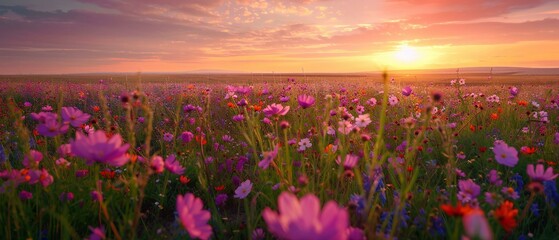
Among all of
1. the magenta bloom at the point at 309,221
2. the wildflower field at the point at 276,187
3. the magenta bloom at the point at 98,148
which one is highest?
the magenta bloom at the point at 98,148

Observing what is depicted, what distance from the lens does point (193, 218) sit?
1.04 metres

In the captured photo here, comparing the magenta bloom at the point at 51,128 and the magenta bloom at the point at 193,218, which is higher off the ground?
the magenta bloom at the point at 51,128

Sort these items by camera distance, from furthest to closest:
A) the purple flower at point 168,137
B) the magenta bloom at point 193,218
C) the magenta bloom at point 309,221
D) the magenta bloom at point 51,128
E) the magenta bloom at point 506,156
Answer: the purple flower at point 168,137, the magenta bloom at point 506,156, the magenta bloom at point 51,128, the magenta bloom at point 193,218, the magenta bloom at point 309,221

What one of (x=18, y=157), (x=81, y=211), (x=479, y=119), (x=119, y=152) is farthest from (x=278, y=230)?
(x=479, y=119)

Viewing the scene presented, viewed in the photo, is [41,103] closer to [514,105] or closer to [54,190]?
[54,190]

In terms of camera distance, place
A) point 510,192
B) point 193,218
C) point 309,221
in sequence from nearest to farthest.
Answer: point 309,221 < point 193,218 < point 510,192

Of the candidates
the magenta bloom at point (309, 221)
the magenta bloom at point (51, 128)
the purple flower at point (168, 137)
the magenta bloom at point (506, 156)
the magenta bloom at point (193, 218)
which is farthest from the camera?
the purple flower at point (168, 137)

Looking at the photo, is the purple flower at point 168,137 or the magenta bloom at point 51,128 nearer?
the magenta bloom at point 51,128

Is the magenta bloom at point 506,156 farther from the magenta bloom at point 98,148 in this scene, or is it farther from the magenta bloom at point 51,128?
the magenta bloom at point 51,128

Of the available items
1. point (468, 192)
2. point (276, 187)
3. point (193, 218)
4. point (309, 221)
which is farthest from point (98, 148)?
point (468, 192)

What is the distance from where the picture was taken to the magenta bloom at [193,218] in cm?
98

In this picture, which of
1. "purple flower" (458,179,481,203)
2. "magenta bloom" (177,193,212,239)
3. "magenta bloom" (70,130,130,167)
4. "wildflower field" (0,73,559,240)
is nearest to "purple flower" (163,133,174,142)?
"wildflower field" (0,73,559,240)

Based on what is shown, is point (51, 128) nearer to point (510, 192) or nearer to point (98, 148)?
point (98, 148)

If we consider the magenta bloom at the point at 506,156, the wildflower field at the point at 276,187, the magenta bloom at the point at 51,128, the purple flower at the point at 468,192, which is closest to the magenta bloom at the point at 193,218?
the wildflower field at the point at 276,187
